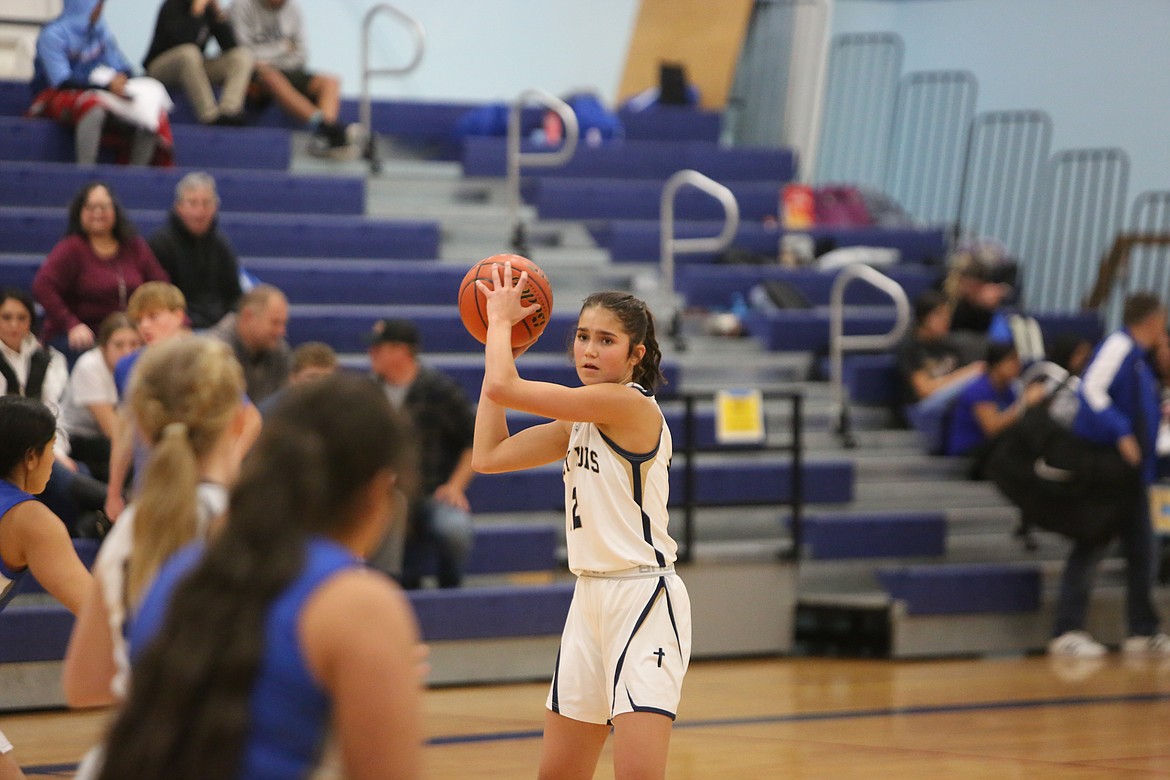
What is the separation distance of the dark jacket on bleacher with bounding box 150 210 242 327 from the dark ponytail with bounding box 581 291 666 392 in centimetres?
401

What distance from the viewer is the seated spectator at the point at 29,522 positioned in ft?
9.74

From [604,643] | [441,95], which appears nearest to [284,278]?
[441,95]

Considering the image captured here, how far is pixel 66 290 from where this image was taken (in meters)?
6.63

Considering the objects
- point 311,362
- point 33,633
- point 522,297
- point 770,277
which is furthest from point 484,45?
point 522,297

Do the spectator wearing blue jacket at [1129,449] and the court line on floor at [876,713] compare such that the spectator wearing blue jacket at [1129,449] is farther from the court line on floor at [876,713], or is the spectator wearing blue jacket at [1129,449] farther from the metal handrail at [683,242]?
the metal handrail at [683,242]

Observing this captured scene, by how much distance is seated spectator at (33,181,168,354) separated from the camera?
655 centimetres

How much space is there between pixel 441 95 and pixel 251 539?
993 cm

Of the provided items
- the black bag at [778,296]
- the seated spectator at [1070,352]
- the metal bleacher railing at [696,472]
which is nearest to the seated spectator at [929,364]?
the seated spectator at [1070,352]

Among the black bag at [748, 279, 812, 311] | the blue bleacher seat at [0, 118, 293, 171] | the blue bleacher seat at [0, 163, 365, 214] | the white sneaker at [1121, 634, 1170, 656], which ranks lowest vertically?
the white sneaker at [1121, 634, 1170, 656]

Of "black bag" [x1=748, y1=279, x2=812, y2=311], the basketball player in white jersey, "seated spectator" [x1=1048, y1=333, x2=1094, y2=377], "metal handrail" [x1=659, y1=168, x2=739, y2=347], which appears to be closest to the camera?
the basketball player in white jersey

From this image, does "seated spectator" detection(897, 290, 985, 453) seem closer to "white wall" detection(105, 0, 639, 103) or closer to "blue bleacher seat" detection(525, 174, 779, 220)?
"blue bleacher seat" detection(525, 174, 779, 220)

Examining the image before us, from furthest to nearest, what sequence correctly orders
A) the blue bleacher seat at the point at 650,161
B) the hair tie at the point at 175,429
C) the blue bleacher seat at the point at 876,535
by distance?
the blue bleacher seat at the point at 650,161, the blue bleacher seat at the point at 876,535, the hair tie at the point at 175,429

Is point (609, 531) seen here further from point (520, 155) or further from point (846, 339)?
point (520, 155)

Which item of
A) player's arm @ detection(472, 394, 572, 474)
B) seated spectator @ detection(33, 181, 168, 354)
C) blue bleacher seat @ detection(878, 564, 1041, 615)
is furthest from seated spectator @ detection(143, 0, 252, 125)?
player's arm @ detection(472, 394, 572, 474)
